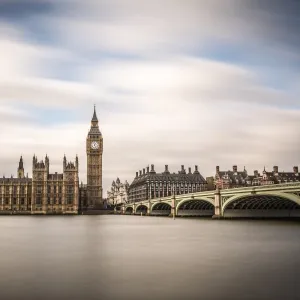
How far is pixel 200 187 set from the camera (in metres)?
156

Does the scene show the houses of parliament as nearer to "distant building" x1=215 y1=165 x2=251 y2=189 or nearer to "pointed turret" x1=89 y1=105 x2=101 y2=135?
"pointed turret" x1=89 y1=105 x2=101 y2=135

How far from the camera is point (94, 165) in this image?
151 metres

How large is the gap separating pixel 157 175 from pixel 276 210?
80.5 m

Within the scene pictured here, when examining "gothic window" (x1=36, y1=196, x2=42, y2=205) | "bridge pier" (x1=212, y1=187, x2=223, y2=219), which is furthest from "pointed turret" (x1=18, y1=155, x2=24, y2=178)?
"bridge pier" (x1=212, y1=187, x2=223, y2=219)

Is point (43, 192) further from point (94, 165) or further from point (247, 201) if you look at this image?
point (247, 201)

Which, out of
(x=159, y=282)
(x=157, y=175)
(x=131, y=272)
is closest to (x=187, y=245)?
(x=131, y=272)

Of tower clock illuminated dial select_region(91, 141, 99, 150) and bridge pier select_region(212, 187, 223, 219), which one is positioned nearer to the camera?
bridge pier select_region(212, 187, 223, 219)

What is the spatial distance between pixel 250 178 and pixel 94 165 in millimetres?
56278

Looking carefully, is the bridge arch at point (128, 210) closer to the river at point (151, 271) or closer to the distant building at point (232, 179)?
the distant building at point (232, 179)

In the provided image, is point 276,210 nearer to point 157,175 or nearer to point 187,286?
point 187,286

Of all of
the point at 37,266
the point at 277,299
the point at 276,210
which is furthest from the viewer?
the point at 276,210

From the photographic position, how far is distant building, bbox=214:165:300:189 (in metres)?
108

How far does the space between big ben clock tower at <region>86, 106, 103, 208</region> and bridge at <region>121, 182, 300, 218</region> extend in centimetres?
4268

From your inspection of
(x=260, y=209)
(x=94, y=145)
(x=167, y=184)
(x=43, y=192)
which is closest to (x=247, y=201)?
(x=260, y=209)
